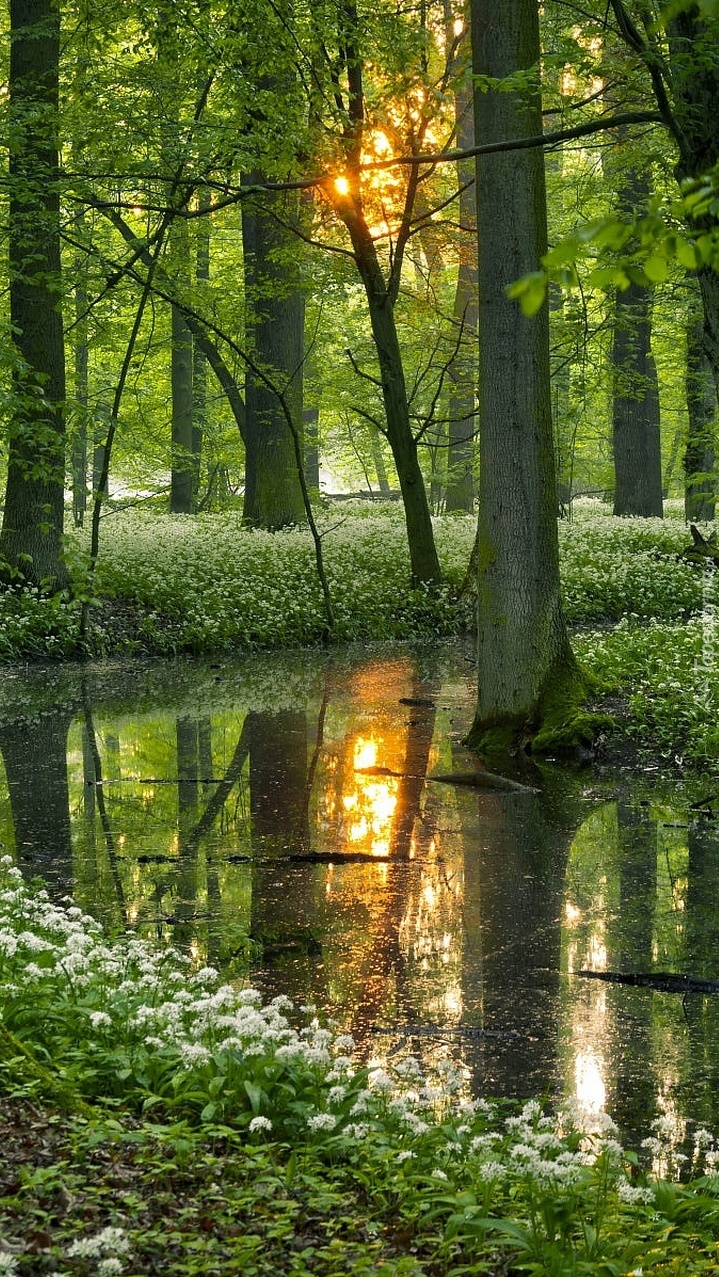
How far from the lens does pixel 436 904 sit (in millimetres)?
6879

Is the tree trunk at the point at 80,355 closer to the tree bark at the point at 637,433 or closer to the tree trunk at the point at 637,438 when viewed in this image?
the tree bark at the point at 637,433

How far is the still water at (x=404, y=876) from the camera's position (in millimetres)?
5066

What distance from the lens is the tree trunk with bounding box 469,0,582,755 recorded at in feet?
33.5

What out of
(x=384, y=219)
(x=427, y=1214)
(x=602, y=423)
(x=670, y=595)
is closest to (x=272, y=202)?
(x=384, y=219)

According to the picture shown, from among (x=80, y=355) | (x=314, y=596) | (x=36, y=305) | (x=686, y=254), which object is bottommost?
(x=314, y=596)

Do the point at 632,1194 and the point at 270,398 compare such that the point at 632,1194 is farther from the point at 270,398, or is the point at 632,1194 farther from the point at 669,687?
the point at 270,398

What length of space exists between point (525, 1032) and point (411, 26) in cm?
1444

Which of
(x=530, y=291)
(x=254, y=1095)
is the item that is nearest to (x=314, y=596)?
(x=254, y=1095)

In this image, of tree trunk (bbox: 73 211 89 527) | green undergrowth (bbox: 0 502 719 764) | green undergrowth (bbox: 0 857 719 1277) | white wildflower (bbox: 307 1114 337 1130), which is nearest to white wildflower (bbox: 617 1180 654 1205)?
green undergrowth (bbox: 0 857 719 1277)

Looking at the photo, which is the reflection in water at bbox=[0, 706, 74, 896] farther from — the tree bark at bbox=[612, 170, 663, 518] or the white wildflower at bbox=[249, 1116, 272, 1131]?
the tree bark at bbox=[612, 170, 663, 518]

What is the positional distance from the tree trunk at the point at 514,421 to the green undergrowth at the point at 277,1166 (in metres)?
6.16

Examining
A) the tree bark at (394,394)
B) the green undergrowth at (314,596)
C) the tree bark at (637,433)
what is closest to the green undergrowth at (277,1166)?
the green undergrowth at (314,596)

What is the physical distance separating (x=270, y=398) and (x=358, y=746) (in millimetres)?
12123

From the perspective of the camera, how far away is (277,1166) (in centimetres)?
357
